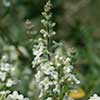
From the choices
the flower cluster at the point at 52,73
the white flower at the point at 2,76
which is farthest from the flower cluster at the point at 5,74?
the flower cluster at the point at 52,73

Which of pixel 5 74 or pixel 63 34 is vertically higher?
pixel 63 34

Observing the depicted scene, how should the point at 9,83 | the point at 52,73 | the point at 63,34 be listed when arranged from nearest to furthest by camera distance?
1. the point at 52,73
2. the point at 9,83
3. the point at 63,34

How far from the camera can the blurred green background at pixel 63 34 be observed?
376 cm

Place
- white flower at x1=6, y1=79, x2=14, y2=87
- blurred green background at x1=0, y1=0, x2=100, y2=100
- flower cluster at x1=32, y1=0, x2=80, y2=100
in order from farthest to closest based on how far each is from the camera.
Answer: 1. blurred green background at x1=0, y1=0, x2=100, y2=100
2. white flower at x1=6, y1=79, x2=14, y2=87
3. flower cluster at x1=32, y1=0, x2=80, y2=100

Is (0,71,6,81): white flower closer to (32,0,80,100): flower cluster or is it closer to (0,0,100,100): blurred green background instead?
(32,0,80,100): flower cluster

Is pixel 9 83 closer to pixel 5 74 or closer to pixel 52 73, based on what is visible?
pixel 5 74

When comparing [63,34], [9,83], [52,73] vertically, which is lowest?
[52,73]

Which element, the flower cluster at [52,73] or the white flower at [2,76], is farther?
the white flower at [2,76]

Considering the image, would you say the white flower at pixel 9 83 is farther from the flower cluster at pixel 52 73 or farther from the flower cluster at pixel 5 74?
the flower cluster at pixel 52 73

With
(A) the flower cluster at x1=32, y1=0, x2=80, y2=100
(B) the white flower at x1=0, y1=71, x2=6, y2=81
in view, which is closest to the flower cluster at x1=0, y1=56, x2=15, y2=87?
(B) the white flower at x1=0, y1=71, x2=6, y2=81

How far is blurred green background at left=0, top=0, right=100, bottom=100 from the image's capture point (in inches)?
148

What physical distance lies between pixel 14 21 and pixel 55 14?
69 cm

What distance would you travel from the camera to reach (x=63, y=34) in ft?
16.9

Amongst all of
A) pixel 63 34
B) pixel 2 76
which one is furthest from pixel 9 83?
pixel 63 34
